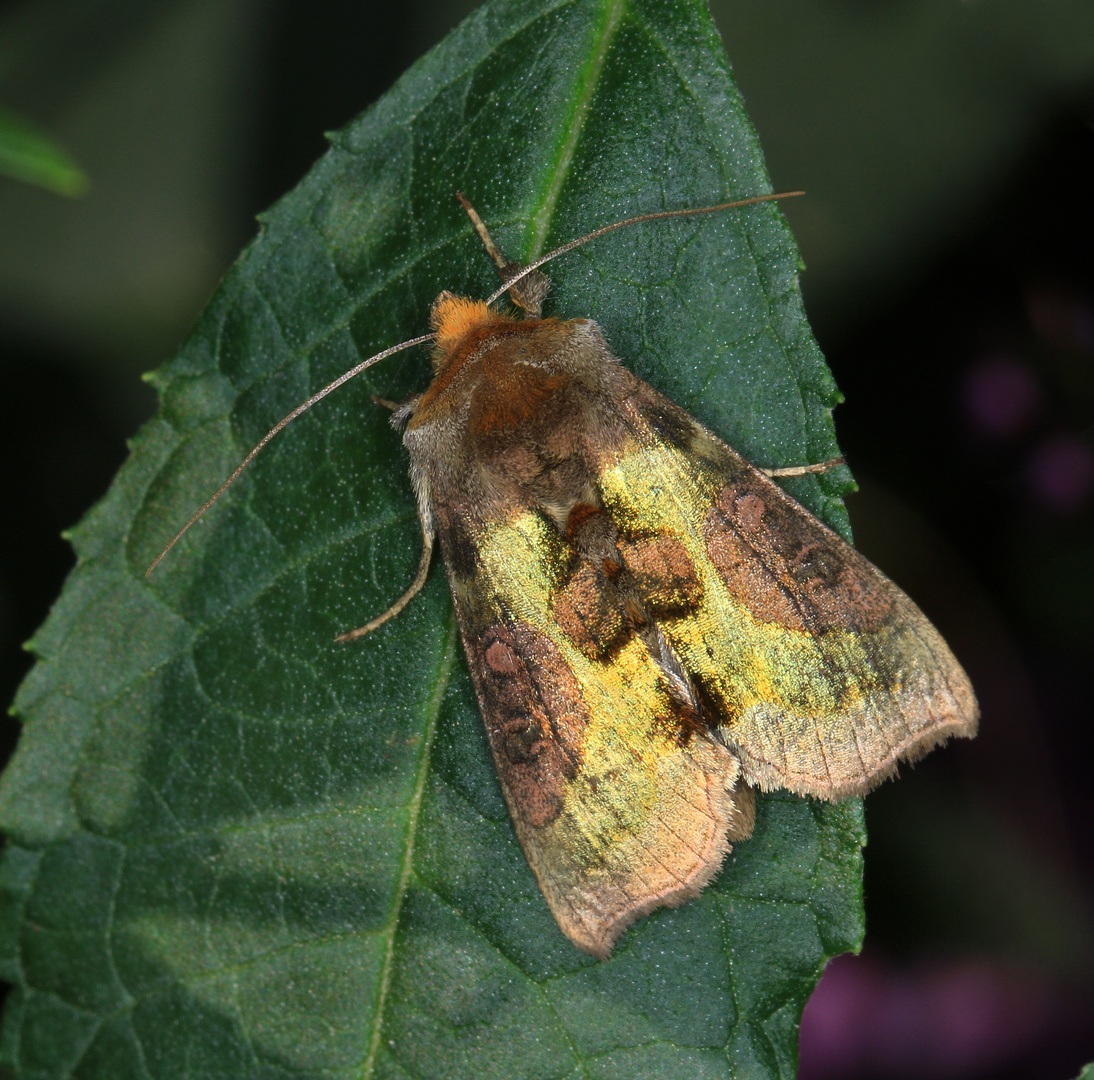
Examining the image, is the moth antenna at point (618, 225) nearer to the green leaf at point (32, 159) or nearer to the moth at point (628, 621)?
the moth at point (628, 621)

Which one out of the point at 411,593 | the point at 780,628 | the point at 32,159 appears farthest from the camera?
the point at 411,593

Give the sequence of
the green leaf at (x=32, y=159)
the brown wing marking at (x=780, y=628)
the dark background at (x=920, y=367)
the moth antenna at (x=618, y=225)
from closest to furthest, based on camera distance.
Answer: the green leaf at (x=32, y=159) → the moth antenna at (x=618, y=225) → the brown wing marking at (x=780, y=628) → the dark background at (x=920, y=367)

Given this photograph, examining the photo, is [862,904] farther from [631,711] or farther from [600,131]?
[600,131]

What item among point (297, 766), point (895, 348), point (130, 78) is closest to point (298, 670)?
point (297, 766)

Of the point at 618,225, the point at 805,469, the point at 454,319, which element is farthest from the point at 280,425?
the point at 805,469

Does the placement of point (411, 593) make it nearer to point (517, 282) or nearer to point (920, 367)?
point (517, 282)

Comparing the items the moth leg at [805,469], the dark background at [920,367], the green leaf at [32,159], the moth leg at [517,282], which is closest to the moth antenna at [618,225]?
the moth leg at [517,282]
